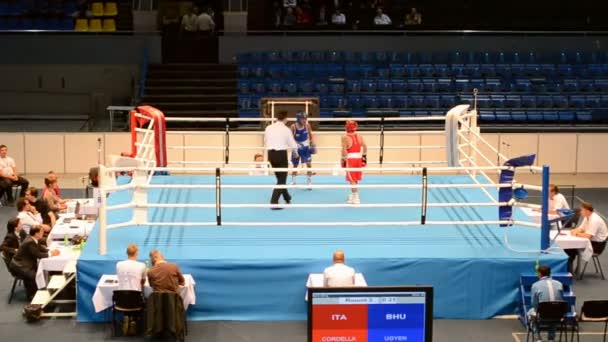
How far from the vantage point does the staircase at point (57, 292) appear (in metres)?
11.7

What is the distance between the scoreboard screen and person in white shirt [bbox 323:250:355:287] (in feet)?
15.8

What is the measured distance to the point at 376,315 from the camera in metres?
5.75

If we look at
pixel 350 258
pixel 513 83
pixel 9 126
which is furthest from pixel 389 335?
pixel 513 83

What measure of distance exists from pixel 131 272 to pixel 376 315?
5523mm

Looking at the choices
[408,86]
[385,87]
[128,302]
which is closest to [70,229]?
[128,302]

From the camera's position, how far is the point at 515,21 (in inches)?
1017

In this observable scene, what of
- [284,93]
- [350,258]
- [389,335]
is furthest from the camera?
[284,93]

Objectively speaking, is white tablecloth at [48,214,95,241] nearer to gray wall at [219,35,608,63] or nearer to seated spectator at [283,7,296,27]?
gray wall at [219,35,608,63]

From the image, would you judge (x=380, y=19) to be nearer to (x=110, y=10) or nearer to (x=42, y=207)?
(x=110, y=10)

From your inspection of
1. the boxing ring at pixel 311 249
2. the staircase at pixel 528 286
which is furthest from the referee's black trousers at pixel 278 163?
the staircase at pixel 528 286

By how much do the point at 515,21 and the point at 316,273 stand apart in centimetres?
1624

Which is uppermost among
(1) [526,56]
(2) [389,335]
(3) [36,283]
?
(1) [526,56]

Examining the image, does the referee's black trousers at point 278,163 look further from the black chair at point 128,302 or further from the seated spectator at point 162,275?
the black chair at point 128,302

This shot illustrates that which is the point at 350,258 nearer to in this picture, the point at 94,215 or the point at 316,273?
the point at 316,273
